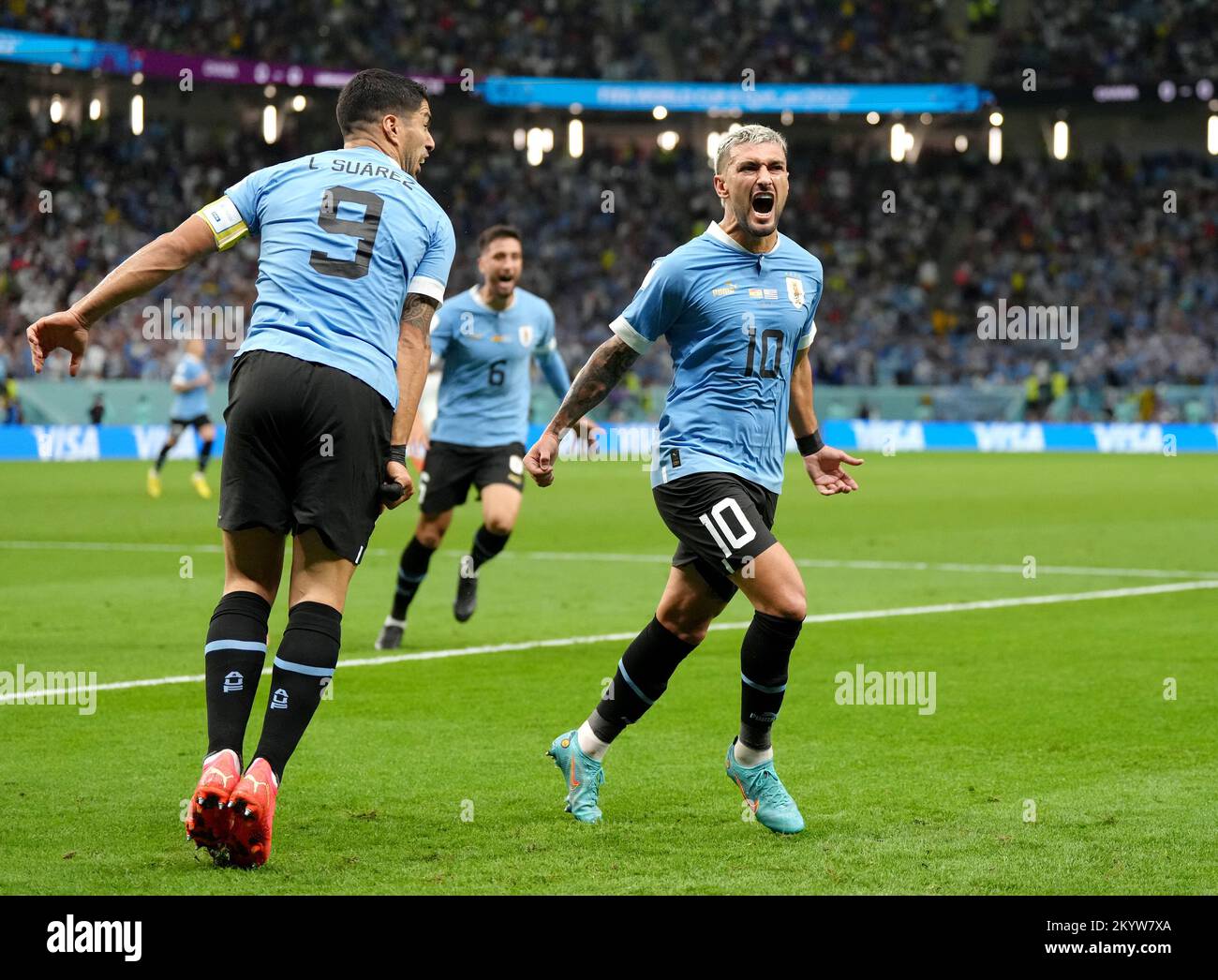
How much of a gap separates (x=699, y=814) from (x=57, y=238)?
36950 millimetres

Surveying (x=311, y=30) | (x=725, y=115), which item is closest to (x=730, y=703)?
(x=311, y=30)

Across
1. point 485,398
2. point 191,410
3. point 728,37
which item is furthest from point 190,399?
point 728,37

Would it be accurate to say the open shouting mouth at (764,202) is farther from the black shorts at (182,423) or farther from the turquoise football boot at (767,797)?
the black shorts at (182,423)

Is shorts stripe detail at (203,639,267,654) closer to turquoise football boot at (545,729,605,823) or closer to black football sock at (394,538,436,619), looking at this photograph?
turquoise football boot at (545,729,605,823)

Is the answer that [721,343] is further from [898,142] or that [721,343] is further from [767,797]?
[898,142]

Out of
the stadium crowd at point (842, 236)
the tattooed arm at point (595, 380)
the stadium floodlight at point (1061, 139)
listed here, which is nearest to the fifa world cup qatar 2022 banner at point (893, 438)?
the stadium crowd at point (842, 236)

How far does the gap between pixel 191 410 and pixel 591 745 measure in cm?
1944

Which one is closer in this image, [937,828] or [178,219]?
[937,828]

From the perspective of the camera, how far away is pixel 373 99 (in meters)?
5.55

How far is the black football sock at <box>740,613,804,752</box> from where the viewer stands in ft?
19.0

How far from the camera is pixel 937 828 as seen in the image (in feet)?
18.4

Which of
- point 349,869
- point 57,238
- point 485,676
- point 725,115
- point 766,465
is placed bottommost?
point 349,869

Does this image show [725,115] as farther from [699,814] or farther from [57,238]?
[699,814]

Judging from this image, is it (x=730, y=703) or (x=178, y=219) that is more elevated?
(x=178, y=219)
